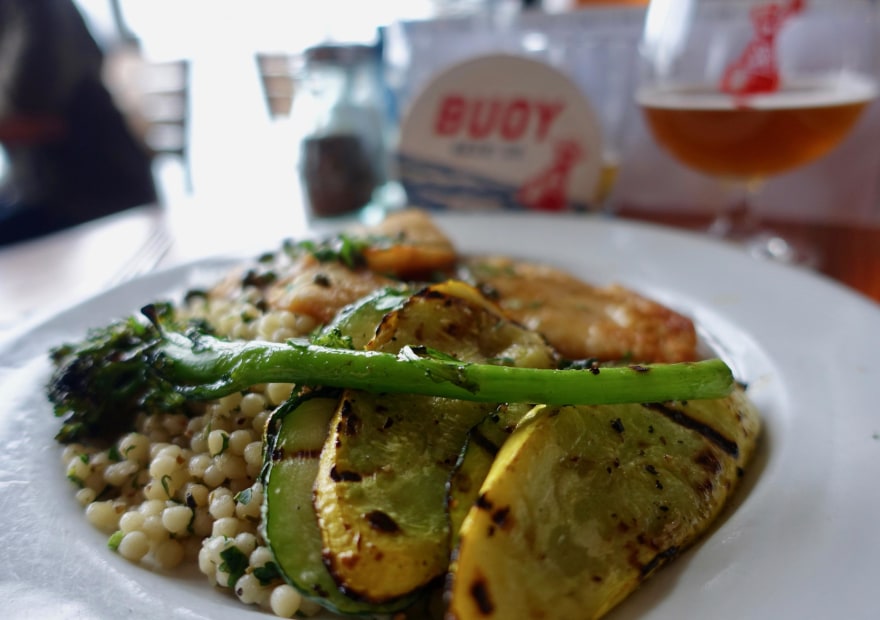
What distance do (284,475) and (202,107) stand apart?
416 inches

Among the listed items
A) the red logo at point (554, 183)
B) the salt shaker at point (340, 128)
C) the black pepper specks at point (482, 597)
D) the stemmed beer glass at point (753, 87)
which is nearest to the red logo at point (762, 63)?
the stemmed beer glass at point (753, 87)

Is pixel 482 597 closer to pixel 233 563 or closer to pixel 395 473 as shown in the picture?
pixel 395 473

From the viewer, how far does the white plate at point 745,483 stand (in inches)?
34.6

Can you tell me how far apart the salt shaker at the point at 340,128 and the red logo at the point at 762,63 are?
1514mm

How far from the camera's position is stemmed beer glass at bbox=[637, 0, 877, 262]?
85.1 inches

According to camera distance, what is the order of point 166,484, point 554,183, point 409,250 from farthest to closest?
1. point 554,183
2. point 409,250
3. point 166,484

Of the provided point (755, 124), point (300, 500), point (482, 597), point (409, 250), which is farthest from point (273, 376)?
point (755, 124)

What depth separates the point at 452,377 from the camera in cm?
98

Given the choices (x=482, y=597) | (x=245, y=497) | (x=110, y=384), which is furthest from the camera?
(x=110, y=384)

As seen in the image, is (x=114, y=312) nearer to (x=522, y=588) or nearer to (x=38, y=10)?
(x=522, y=588)

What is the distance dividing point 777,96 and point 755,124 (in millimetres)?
282

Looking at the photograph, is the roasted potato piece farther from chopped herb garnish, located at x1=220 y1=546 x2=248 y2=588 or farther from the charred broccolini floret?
chopped herb garnish, located at x1=220 y1=546 x2=248 y2=588

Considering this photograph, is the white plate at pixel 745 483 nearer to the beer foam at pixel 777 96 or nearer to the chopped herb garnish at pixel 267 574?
the chopped herb garnish at pixel 267 574

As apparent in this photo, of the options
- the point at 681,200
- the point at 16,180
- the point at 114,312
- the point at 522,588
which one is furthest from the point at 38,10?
the point at 522,588
